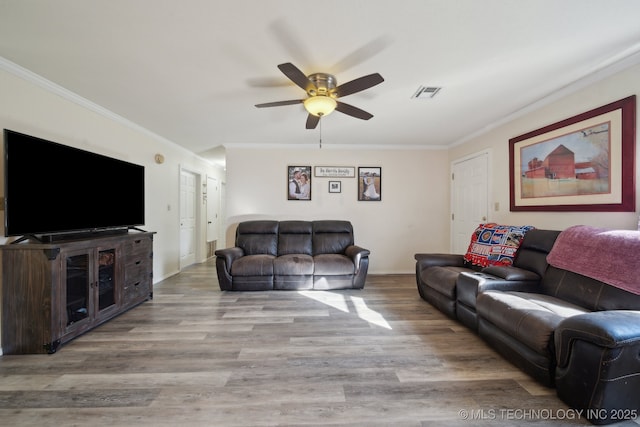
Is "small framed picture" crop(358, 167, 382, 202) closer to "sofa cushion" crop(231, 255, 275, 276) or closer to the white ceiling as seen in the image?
the white ceiling

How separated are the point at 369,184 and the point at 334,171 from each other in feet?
2.26

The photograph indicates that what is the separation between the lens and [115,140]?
10.3 feet

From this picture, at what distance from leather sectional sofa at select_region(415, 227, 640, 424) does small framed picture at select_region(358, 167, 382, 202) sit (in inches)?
79.0

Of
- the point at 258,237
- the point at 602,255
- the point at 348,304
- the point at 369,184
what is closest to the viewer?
the point at 602,255

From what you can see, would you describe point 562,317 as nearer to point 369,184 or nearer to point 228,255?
A: point 369,184

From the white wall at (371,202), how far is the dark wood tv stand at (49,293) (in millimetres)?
2271

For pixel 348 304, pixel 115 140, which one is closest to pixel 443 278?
pixel 348 304

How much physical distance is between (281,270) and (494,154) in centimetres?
340

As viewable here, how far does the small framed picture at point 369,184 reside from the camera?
15.0ft

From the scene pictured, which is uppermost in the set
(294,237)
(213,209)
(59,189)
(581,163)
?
(581,163)

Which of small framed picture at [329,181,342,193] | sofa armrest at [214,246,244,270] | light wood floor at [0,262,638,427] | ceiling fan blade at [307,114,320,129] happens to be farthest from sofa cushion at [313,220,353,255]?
ceiling fan blade at [307,114,320,129]

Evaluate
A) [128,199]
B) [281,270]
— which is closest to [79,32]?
[128,199]

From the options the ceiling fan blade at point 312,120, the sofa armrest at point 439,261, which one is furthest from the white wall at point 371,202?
the ceiling fan blade at point 312,120

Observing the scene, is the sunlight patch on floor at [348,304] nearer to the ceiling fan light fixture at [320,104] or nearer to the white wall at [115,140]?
the ceiling fan light fixture at [320,104]
